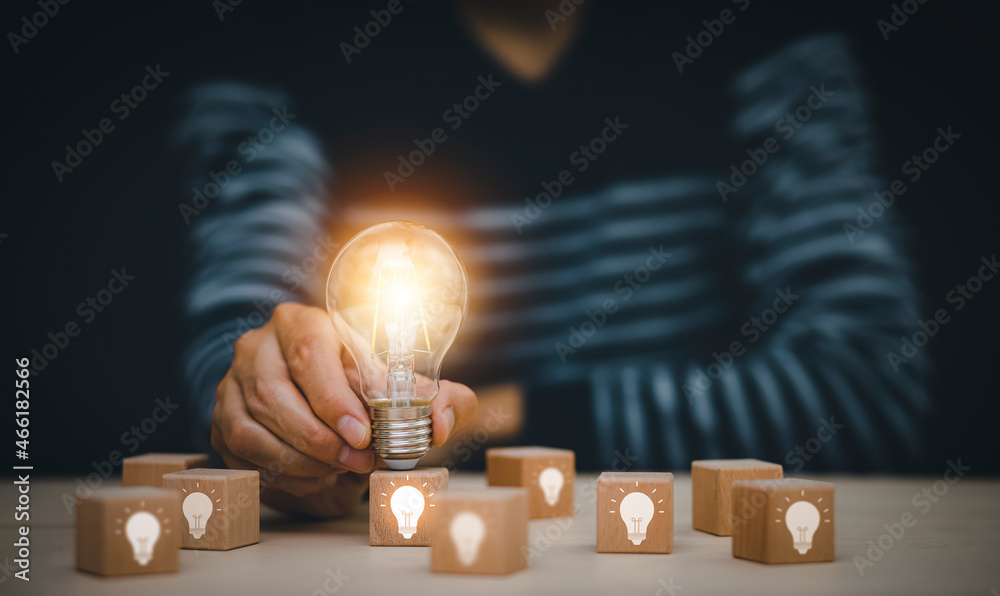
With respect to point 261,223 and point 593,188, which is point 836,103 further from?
point 261,223

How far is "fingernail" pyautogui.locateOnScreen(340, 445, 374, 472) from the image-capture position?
1.53m

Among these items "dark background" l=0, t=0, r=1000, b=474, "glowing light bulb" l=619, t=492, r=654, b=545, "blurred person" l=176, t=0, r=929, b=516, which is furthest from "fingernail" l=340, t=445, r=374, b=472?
"dark background" l=0, t=0, r=1000, b=474

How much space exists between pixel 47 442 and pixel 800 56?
2.95 meters

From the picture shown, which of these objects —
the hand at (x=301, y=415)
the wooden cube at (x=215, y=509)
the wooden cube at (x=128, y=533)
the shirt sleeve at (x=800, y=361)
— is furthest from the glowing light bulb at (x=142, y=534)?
the shirt sleeve at (x=800, y=361)

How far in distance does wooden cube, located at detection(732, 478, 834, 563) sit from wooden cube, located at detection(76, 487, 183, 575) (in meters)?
0.94

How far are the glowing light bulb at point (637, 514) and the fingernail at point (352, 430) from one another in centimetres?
48

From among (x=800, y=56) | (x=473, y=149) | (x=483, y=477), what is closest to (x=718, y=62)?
(x=800, y=56)

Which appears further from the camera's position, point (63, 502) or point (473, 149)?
point (473, 149)

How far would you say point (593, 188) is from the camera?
287cm

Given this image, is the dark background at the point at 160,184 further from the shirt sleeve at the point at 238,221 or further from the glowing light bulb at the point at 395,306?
the glowing light bulb at the point at 395,306

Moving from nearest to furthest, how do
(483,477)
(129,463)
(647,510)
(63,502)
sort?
(647,510), (129,463), (63,502), (483,477)

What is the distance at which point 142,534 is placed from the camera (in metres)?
1.27

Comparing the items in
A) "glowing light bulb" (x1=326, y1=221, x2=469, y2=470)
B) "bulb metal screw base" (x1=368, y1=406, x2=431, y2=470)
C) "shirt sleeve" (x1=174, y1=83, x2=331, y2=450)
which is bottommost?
"bulb metal screw base" (x1=368, y1=406, x2=431, y2=470)

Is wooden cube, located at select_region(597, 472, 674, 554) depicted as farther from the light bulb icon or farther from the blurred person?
the blurred person
